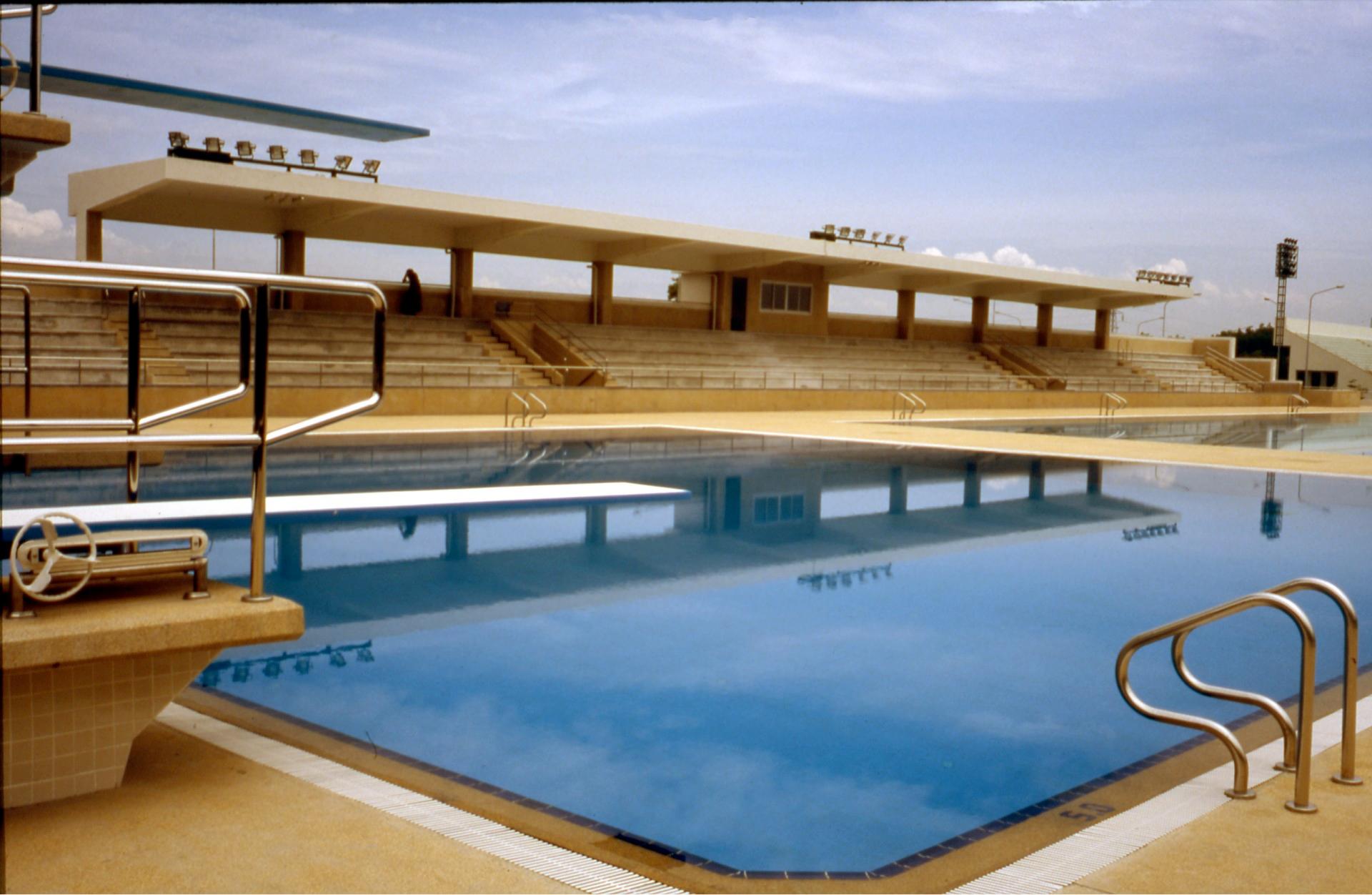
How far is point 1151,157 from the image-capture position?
2015 inches

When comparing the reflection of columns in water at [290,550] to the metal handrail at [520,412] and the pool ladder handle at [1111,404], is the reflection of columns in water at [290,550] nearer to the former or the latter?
the metal handrail at [520,412]

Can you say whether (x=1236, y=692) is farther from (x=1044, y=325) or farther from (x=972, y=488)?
(x=1044, y=325)

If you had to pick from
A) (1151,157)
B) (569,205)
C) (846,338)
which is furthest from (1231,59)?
(1151,157)

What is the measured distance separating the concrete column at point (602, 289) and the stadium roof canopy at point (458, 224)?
331mm

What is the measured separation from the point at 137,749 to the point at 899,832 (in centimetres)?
254

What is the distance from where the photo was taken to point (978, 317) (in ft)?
131

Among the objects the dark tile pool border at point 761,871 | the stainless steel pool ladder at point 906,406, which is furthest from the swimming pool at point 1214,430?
the dark tile pool border at point 761,871

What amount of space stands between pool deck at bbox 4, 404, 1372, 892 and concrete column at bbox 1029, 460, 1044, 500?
9.32 m

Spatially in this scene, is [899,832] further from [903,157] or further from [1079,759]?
[903,157]

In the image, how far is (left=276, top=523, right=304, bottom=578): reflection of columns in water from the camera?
8.09 meters


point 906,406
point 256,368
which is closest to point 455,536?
point 256,368

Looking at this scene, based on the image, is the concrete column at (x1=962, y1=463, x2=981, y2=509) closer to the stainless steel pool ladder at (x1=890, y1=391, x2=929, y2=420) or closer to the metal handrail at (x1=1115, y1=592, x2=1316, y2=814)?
the metal handrail at (x1=1115, y1=592, x2=1316, y2=814)

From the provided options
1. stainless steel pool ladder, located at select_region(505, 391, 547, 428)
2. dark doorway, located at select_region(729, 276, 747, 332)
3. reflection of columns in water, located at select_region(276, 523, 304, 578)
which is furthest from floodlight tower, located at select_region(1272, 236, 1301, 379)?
reflection of columns in water, located at select_region(276, 523, 304, 578)

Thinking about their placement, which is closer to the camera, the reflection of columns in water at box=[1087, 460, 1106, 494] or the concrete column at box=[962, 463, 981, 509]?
the concrete column at box=[962, 463, 981, 509]
